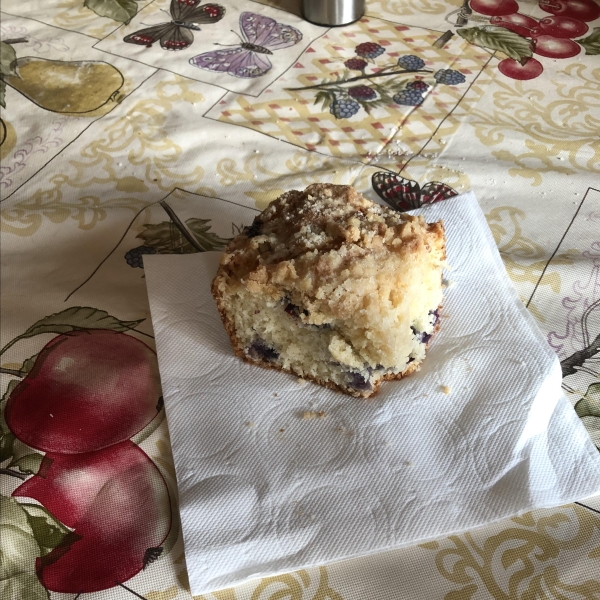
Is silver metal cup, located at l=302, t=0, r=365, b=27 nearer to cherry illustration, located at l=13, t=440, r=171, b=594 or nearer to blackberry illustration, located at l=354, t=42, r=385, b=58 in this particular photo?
blackberry illustration, located at l=354, t=42, r=385, b=58

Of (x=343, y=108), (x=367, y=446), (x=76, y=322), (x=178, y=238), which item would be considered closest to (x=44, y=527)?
(x=76, y=322)

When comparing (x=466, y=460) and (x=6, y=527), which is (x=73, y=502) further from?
(x=466, y=460)

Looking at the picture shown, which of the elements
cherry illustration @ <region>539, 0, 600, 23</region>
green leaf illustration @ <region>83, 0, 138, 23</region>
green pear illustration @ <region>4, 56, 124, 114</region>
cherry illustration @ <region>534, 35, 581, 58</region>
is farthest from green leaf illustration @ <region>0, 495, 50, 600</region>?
cherry illustration @ <region>539, 0, 600, 23</region>

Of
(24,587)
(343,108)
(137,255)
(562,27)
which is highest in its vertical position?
(562,27)

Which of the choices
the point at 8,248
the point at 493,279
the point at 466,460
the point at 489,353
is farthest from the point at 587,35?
the point at 8,248

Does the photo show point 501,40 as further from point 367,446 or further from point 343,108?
point 367,446

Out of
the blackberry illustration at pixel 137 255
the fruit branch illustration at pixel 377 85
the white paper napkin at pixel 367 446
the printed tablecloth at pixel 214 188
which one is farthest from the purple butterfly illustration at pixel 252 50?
the white paper napkin at pixel 367 446

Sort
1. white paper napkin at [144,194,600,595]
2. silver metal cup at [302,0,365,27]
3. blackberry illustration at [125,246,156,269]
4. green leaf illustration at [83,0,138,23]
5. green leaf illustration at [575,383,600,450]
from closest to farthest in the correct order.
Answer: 1. white paper napkin at [144,194,600,595]
2. green leaf illustration at [575,383,600,450]
3. blackberry illustration at [125,246,156,269]
4. silver metal cup at [302,0,365,27]
5. green leaf illustration at [83,0,138,23]
